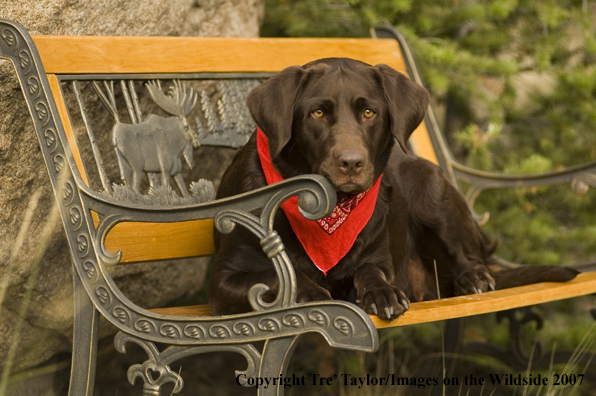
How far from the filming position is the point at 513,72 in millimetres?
3803

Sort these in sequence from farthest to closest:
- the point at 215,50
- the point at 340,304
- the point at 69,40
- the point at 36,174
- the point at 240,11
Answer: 1. the point at 240,11
2. the point at 215,50
3. the point at 36,174
4. the point at 69,40
5. the point at 340,304

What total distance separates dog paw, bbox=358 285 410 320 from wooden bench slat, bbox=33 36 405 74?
1305mm

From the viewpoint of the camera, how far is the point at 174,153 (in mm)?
2625

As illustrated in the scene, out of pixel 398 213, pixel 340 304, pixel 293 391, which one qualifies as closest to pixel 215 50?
pixel 398 213

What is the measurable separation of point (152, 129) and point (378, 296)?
1.16m

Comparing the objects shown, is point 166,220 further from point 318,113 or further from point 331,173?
point 318,113

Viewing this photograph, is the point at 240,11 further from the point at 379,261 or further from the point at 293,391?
the point at 293,391

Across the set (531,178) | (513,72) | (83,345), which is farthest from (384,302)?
(513,72)

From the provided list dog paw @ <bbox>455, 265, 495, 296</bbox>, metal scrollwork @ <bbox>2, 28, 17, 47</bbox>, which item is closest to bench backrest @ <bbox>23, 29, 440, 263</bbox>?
metal scrollwork @ <bbox>2, 28, 17, 47</bbox>

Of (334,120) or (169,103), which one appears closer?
(334,120)

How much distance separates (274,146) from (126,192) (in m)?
0.63

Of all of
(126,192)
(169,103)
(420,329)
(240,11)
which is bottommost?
(420,329)

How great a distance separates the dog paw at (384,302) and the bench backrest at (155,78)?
88 centimetres

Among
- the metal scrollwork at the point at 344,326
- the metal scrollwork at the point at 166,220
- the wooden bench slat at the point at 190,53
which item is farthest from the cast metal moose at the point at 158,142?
the metal scrollwork at the point at 344,326
